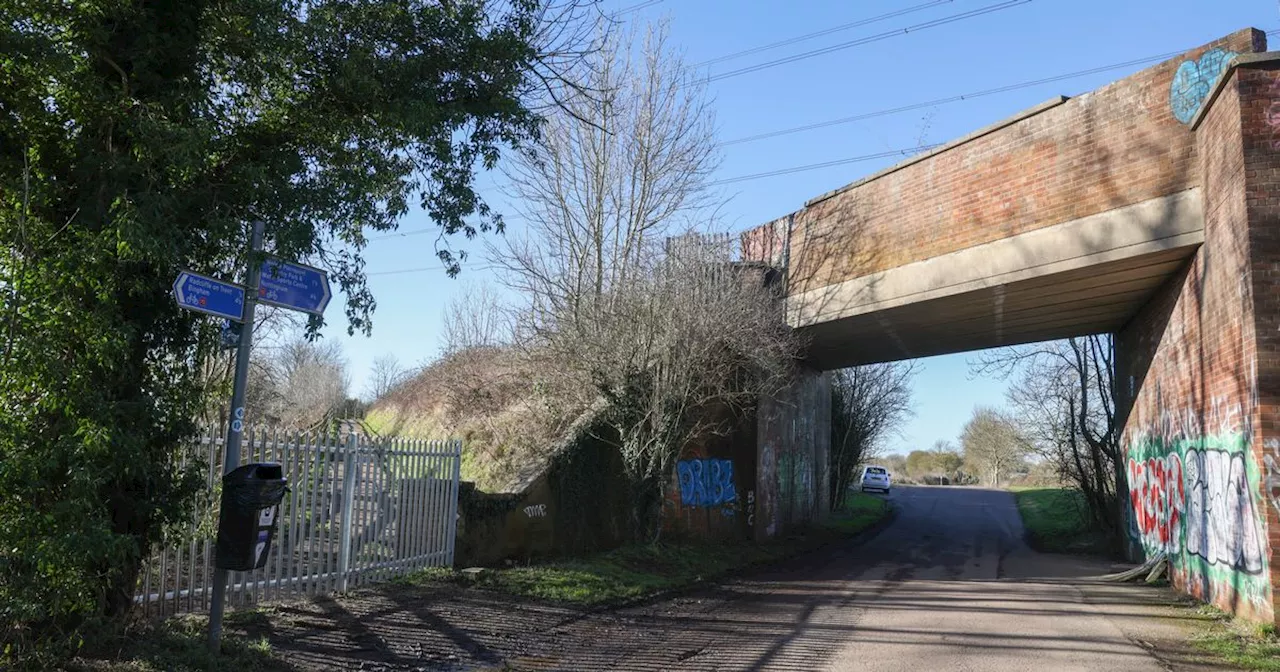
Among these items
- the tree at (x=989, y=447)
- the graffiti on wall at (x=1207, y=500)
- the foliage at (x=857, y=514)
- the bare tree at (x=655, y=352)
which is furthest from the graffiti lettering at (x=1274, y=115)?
the tree at (x=989, y=447)

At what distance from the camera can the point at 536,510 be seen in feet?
43.6

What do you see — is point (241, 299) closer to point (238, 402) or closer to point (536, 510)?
point (238, 402)

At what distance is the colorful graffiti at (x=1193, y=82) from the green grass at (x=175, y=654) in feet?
42.5

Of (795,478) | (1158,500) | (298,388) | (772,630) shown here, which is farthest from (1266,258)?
(298,388)

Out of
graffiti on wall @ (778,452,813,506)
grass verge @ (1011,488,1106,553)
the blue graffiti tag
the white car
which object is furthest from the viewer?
the white car

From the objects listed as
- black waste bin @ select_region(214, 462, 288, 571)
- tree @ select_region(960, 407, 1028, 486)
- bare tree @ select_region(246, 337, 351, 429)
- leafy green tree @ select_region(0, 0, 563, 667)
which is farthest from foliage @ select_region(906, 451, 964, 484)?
black waste bin @ select_region(214, 462, 288, 571)

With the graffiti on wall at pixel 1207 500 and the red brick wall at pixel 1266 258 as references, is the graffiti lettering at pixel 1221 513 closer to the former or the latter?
the graffiti on wall at pixel 1207 500

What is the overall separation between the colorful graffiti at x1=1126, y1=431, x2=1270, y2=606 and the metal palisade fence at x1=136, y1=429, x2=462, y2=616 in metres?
9.82

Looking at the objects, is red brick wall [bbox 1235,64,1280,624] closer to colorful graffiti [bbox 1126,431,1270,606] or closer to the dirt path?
colorful graffiti [bbox 1126,431,1270,606]

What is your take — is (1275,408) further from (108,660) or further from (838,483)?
(838,483)

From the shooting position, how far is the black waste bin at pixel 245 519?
6.13m

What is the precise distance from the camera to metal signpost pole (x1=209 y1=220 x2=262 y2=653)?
20.3 ft

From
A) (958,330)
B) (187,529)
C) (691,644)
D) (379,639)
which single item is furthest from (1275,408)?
(187,529)

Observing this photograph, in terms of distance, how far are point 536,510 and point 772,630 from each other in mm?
4962
